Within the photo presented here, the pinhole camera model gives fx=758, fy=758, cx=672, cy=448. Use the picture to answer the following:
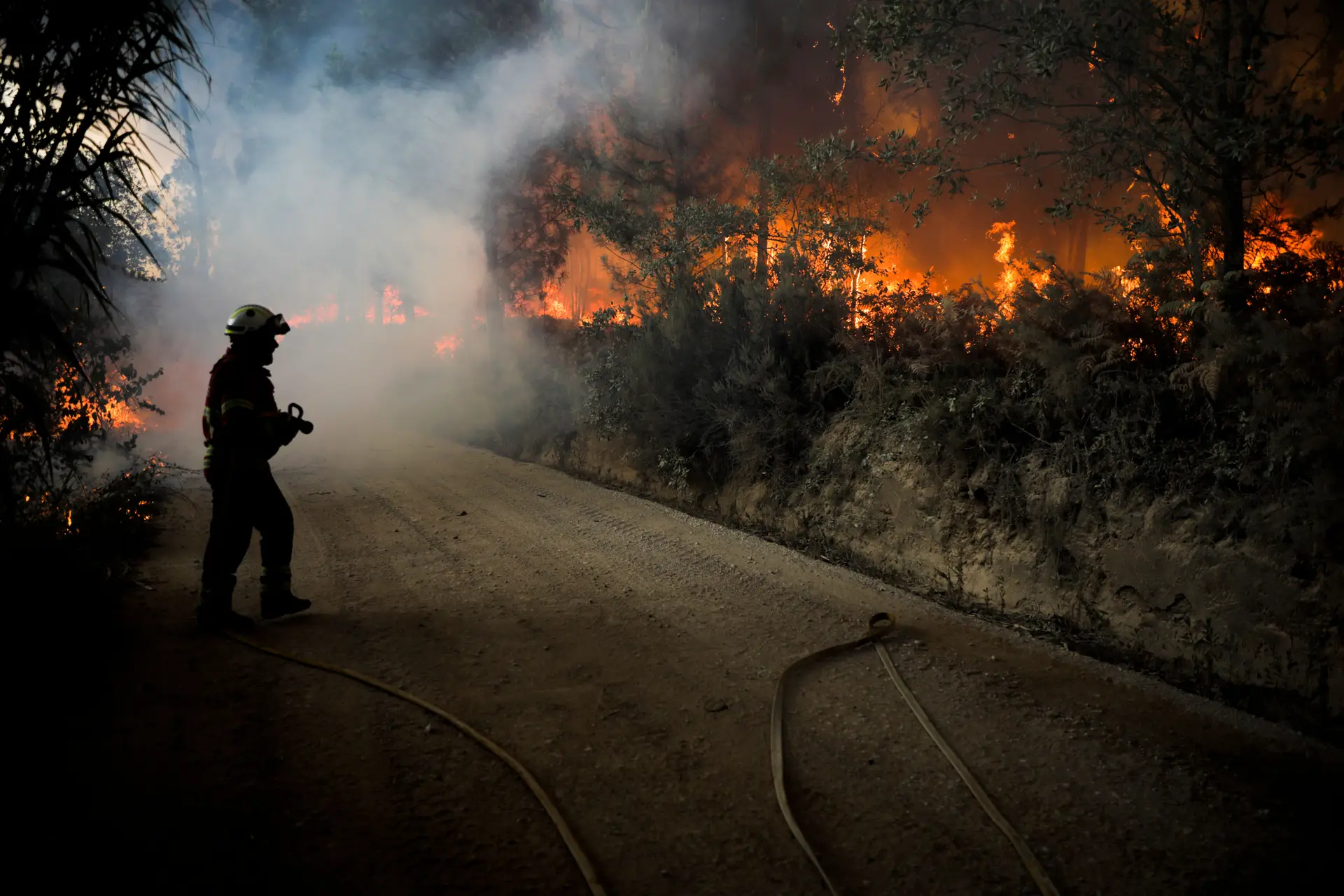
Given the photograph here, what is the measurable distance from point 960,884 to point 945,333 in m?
4.81

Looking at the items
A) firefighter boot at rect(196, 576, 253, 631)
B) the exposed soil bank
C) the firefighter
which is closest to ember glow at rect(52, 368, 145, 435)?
the firefighter

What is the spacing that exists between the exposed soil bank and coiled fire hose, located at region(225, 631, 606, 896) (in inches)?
134

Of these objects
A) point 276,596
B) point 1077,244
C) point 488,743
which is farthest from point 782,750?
point 1077,244

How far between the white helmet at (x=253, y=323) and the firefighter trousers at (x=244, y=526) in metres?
0.96

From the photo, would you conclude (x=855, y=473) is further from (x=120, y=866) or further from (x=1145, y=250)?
(x=120, y=866)

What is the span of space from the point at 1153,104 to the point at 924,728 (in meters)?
5.35

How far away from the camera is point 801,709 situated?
3.90 m

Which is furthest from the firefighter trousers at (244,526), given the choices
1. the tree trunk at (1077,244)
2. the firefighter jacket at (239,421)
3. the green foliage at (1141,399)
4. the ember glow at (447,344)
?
the ember glow at (447,344)

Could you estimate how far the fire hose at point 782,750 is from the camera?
2.67 metres

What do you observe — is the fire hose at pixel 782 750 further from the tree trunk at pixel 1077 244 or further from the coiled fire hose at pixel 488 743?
the tree trunk at pixel 1077 244

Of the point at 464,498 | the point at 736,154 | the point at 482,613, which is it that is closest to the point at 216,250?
the point at 736,154

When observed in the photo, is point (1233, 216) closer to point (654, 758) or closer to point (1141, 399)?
point (1141, 399)

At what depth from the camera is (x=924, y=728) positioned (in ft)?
12.1

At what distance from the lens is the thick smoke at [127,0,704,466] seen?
16.4m
